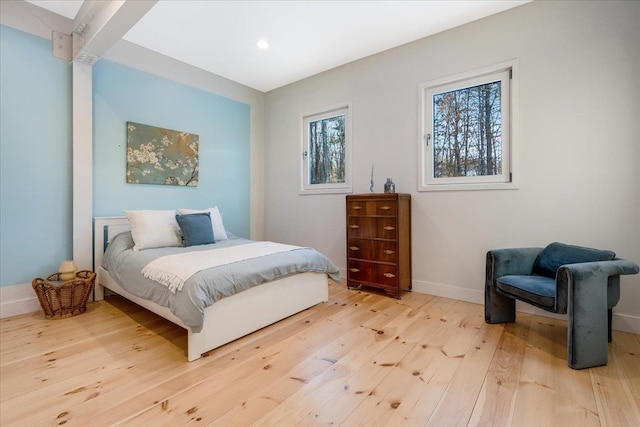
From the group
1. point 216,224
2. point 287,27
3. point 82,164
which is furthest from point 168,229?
point 287,27

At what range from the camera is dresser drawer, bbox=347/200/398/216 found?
2907 mm

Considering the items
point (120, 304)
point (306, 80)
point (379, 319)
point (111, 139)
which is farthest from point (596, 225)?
point (111, 139)

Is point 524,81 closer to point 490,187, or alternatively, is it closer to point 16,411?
point 490,187

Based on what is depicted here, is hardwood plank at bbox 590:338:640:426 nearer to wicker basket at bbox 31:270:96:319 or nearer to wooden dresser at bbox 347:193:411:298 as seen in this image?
wooden dresser at bbox 347:193:411:298

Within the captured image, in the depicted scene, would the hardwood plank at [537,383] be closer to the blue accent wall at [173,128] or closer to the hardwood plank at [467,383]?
the hardwood plank at [467,383]

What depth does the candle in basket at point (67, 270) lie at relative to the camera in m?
2.56

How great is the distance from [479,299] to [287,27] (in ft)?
10.6

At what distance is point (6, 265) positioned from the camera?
98.7 inches

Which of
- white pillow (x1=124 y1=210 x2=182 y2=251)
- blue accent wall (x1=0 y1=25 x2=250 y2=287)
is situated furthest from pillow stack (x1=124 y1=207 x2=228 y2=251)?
blue accent wall (x1=0 y1=25 x2=250 y2=287)

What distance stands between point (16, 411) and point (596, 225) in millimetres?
3745

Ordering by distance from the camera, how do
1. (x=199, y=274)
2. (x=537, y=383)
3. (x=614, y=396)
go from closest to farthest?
(x=614, y=396) < (x=537, y=383) < (x=199, y=274)

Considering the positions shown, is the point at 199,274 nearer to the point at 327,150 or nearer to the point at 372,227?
A: the point at 372,227

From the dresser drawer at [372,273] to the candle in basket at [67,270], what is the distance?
2.62 m

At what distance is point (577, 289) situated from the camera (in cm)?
167
